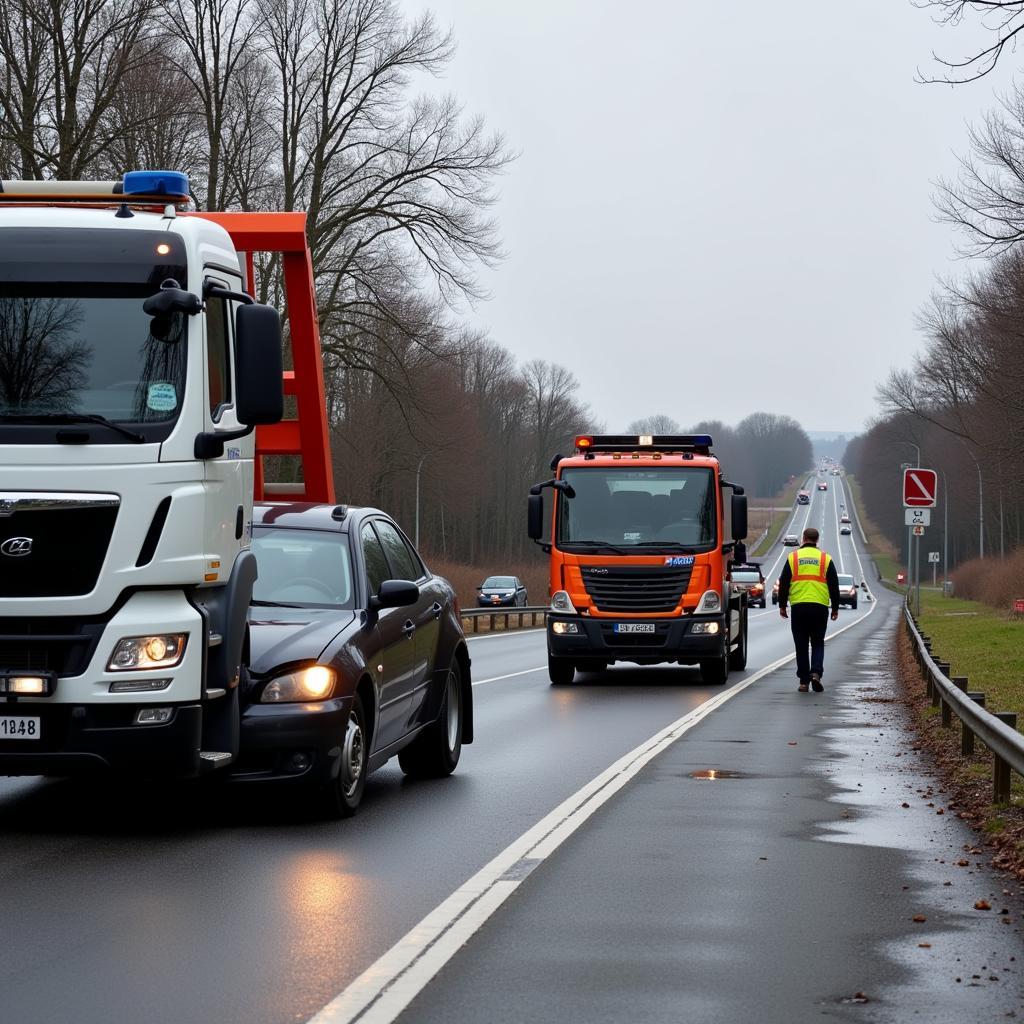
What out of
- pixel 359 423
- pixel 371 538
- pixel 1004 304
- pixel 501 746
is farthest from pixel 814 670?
pixel 359 423

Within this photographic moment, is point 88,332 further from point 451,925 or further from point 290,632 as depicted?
point 451,925

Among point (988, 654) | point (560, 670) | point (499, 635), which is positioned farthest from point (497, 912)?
point (499, 635)

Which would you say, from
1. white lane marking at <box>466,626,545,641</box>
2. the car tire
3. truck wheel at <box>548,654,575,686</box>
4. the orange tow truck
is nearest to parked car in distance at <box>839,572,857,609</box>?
white lane marking at <box>466,626,545,641</box>

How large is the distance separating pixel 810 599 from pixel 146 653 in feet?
46.0

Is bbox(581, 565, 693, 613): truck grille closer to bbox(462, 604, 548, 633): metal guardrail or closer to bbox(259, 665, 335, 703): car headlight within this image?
bbox(259, 665, 335, 703): car headlight

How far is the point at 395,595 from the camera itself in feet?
33.3

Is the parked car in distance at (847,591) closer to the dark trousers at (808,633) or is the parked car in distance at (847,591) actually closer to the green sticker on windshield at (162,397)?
the dark trousers at (808,633)

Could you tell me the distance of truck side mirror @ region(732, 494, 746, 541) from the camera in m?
22.4

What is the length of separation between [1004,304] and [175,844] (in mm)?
36724

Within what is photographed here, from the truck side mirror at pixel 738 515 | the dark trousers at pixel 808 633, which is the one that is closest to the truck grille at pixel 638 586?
the truck side mirror at pixel 738 515

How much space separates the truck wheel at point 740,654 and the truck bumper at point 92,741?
18.0 meters

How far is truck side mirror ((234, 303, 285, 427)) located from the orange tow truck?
12.9m

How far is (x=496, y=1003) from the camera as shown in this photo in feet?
18.6

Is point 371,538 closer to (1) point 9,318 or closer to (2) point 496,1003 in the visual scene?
(1) point 9,318
